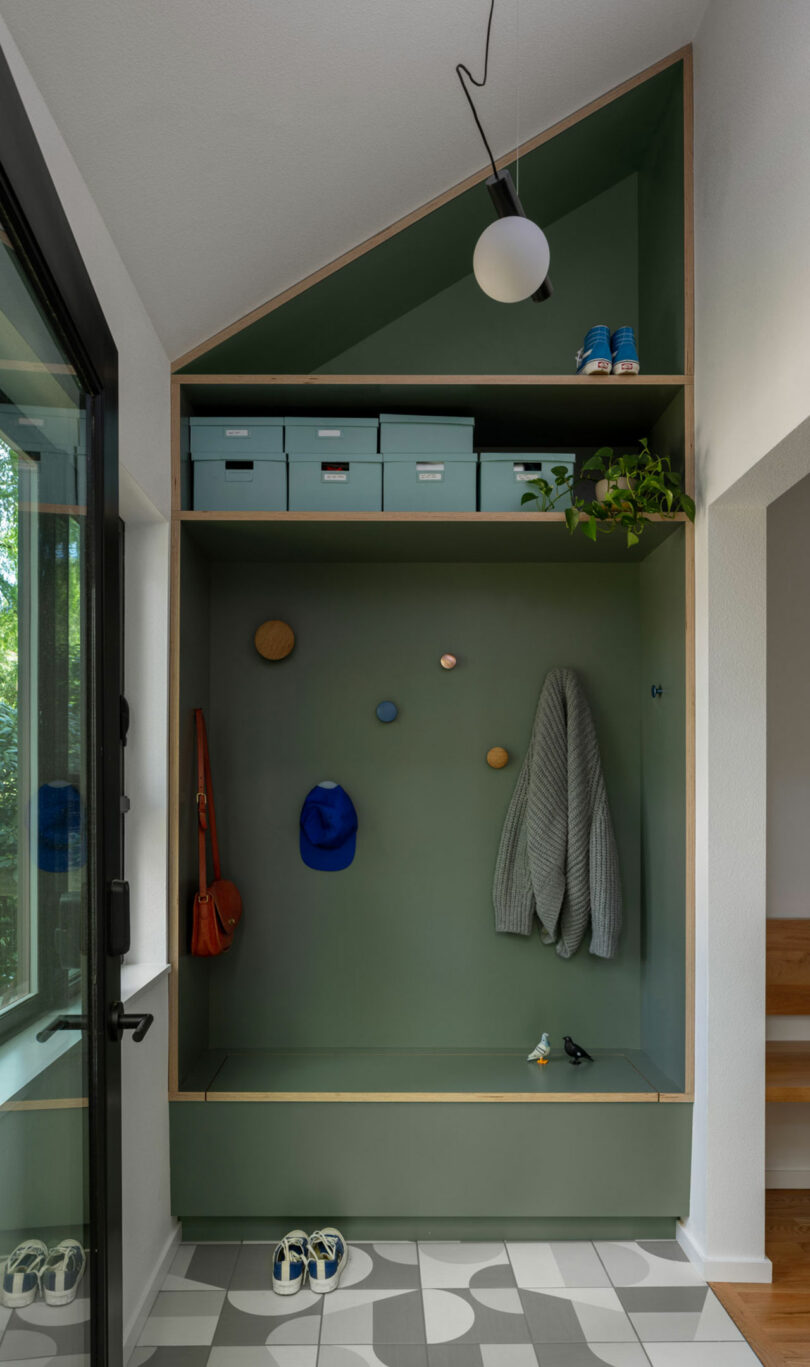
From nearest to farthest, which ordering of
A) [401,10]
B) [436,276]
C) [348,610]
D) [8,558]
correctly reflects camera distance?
[8,558]
[401,10]
[436,276]
[348,610]

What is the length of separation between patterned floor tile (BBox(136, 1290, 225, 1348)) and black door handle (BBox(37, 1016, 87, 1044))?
1.24m

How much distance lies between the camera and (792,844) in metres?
3.10

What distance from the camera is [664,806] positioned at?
294 centimetres

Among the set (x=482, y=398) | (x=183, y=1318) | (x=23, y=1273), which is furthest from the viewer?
(x=482, y=398)

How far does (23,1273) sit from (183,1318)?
56.7 inches

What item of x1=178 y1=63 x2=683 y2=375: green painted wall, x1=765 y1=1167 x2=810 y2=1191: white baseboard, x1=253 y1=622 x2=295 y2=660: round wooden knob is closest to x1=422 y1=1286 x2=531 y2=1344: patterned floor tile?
x1=765 y1=1167 x2=810 y2=1191: white baseboard

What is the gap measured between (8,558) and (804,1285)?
260 centimetres

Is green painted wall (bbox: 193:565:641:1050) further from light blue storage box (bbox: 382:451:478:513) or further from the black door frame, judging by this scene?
the black door frame

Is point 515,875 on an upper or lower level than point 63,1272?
upper

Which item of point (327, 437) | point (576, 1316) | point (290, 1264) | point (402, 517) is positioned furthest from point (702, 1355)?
point (327, 437)

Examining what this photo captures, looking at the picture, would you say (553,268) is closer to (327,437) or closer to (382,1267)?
(327,437)

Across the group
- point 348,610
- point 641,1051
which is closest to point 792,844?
point 641,1051

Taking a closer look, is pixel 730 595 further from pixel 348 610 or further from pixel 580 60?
pixel 580 60

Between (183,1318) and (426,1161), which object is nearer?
(183,1318)
